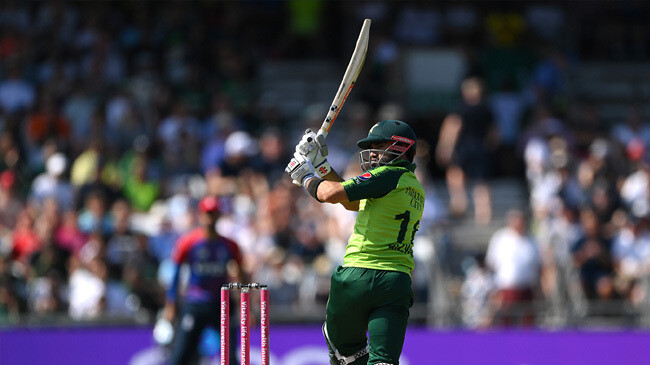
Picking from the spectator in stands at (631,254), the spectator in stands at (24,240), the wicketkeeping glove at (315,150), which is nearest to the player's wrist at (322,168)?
the wicketkeeping glove at (315,150)

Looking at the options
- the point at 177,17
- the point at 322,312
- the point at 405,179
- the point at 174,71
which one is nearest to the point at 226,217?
the point at 322,312

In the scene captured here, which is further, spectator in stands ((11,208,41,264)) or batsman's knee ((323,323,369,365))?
spectator in stands ((11,208,41,264))

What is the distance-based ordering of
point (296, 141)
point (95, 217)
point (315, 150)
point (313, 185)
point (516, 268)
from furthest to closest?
1. point (296, 141)
2. point (95, 217)
3. point (516, 268)
4. point (315, 150)
5. point (313, 185)

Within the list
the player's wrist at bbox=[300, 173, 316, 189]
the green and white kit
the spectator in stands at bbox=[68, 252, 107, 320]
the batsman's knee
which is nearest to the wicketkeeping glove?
the player's wrist at bbox=[300, 173, 316, 189]

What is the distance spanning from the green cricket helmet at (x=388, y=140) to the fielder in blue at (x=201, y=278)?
11.9 ft

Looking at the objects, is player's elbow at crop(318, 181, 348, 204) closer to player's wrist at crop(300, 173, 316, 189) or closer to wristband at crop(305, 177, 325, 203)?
wristband at crop(305, 177, 325, 203)

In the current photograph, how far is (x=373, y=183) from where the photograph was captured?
8.02 m

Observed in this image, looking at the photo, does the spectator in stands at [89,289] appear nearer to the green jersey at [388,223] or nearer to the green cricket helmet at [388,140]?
the green jersey at [388,223]

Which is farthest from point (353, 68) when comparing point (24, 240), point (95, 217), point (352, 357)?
point (24, 240)

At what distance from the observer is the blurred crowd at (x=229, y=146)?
47.7 feet

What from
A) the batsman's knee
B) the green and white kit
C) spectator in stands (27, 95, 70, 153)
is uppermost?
spectator in stands (27, 95, 70, 153)

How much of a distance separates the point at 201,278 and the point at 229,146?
497 centimetres

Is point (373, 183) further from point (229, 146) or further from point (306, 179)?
point (229, 146)

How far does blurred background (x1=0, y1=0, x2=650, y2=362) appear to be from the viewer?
1448 centimetres
